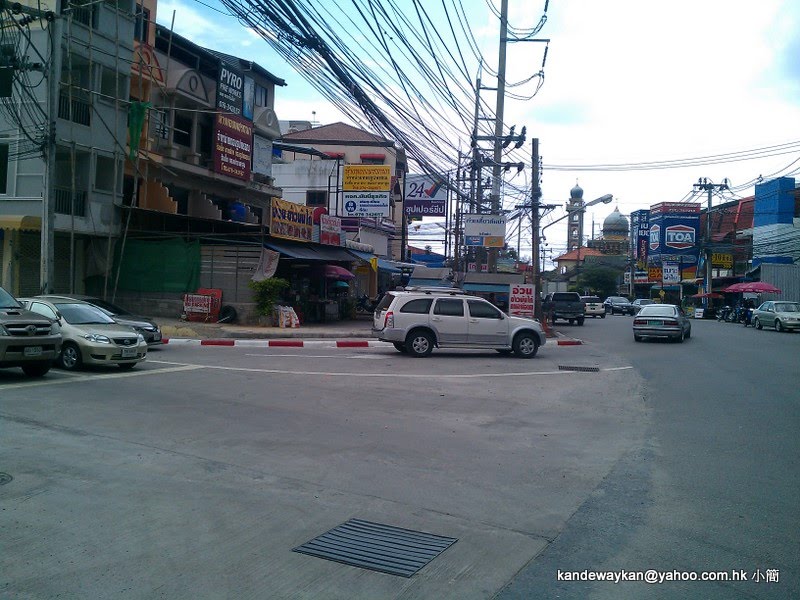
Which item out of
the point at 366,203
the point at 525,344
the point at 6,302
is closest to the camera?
the point at 6,302

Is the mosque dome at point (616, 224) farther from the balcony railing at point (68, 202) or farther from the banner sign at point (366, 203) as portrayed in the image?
the balcony railing at point (68, 202)

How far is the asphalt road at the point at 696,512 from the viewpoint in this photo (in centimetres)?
476

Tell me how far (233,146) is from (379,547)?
30.4 metres

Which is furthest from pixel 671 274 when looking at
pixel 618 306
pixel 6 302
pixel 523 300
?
pixel 6 302

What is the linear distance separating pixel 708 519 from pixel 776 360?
16691 mm

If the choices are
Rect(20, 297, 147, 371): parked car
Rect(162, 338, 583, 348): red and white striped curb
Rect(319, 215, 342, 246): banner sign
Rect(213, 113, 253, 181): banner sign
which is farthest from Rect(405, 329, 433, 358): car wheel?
Rect(213, 113, 253, 181): banner sign

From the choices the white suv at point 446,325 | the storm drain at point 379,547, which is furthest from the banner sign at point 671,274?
the storm drain at point 379,547

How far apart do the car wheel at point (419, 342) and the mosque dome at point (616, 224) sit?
9467 centimetres

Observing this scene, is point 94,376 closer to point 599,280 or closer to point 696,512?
point 696,512

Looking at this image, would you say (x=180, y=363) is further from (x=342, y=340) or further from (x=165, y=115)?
(x=165, y=115)

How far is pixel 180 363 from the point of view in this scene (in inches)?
665

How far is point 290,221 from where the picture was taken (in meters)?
28.3

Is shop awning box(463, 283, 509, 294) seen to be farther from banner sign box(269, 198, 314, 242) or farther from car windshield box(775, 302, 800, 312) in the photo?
car windshield box(775, 302, 800, 312)

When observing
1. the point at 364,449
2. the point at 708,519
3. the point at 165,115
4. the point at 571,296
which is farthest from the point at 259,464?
the point at 571,296
